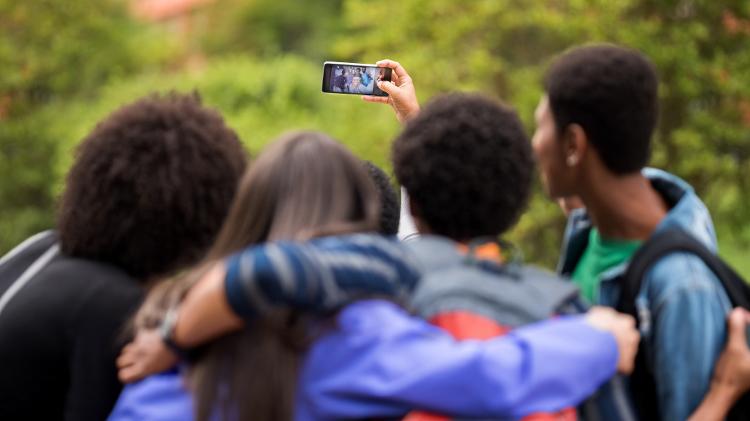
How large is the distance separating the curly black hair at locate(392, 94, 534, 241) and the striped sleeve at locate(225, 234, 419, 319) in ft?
0.89

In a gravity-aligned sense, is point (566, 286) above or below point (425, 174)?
below

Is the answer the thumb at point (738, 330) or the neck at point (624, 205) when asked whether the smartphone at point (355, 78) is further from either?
the thumb at point (738, 330)

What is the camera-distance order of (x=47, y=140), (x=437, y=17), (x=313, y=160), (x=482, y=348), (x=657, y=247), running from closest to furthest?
(x=482, y=348) → (x=313, y=160) → (x=657, y=247) → (x=437, y=17) → (x=47, y=140)

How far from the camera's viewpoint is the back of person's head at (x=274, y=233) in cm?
259

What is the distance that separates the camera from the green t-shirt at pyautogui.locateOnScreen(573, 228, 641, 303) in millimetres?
3121

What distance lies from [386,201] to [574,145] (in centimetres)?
151

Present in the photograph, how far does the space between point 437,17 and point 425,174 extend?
17810 millimetres

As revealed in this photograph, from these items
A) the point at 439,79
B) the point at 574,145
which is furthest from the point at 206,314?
the point at 439,79

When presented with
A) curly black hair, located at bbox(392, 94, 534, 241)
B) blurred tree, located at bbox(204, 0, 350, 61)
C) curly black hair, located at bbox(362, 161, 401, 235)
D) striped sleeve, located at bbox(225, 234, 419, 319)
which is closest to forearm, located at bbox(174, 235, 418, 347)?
striped sleeve, located at bbox(225, 234, 419, 319)

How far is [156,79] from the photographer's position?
3325cm

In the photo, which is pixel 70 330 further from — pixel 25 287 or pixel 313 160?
pixel 313 160

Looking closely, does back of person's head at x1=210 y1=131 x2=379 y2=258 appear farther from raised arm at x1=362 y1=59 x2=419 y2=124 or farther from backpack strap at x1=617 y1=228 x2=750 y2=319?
raised arm at x1=362 y1=59 x2=419 y2=124

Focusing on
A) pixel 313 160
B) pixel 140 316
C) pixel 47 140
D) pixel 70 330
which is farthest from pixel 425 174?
pixel 47 140

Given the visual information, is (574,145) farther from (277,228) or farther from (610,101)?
(277,228)
